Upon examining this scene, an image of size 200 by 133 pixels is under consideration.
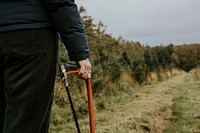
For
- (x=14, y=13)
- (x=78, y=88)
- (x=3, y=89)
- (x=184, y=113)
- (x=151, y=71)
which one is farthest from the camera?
(x=151, y=71)

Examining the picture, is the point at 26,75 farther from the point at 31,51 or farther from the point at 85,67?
the point at 85,67

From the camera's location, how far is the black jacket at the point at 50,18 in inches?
92.9

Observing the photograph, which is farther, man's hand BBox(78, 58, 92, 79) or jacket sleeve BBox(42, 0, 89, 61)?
man's hand BBox(78, 58, 92, 79)

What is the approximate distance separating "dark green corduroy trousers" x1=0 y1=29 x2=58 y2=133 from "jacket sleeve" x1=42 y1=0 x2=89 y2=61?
0.08 m

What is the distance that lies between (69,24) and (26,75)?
0.39 meters

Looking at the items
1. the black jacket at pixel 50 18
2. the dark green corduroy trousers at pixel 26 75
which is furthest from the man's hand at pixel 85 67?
the dark green corduroy trousers at pixel 26 75


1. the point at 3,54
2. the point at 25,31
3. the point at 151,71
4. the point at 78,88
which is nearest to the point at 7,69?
the point at 3,54

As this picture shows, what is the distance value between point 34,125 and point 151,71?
24.8m

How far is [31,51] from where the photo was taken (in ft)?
7.80

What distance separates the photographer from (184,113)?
864 centimetres

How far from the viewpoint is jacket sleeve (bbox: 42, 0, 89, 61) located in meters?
2.43

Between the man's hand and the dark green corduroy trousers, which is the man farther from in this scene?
the man's hand

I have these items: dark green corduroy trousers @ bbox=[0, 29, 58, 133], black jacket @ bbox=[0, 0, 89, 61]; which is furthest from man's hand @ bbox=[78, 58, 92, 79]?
dark green corduroy trousers @ bbox=[0, 29, 58, 133]

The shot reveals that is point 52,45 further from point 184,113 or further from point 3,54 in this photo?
point 184,113
